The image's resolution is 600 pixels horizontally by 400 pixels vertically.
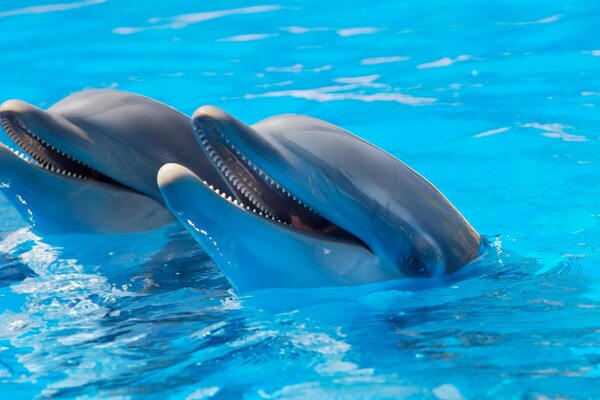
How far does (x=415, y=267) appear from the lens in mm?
4668

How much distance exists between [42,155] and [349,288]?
1855 millimetres

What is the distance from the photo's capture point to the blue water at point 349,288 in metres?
4.23

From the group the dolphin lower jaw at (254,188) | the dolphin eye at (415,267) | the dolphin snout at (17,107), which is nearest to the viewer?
the dolphin lower jaw at (254,188)

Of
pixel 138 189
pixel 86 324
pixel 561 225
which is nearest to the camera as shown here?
pixel 86 324

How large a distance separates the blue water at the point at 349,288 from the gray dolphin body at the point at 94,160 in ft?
0.54

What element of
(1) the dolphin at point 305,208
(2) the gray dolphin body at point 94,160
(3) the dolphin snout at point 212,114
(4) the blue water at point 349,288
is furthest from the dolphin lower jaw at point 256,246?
(2) the gray dolphin body at point 94,160

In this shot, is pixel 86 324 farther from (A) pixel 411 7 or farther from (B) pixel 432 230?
(A) pixel 411 7

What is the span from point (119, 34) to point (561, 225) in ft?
25.5

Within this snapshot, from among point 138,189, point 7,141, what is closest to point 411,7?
point 7,141

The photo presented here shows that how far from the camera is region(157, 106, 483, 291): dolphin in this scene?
13.9 ft

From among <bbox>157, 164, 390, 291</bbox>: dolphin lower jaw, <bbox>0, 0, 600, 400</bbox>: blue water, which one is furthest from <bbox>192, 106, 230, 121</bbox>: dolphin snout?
<bbox>0, 0, 600, 400</bbox>: blue water

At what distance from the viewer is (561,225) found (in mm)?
7055

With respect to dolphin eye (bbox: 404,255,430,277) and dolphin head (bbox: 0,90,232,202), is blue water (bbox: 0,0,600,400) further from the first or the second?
dolphin head (bbox: 0,90,232,202)

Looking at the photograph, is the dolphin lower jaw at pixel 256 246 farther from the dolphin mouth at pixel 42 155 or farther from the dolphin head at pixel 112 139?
the dolphin mouth at pixel 42 155
